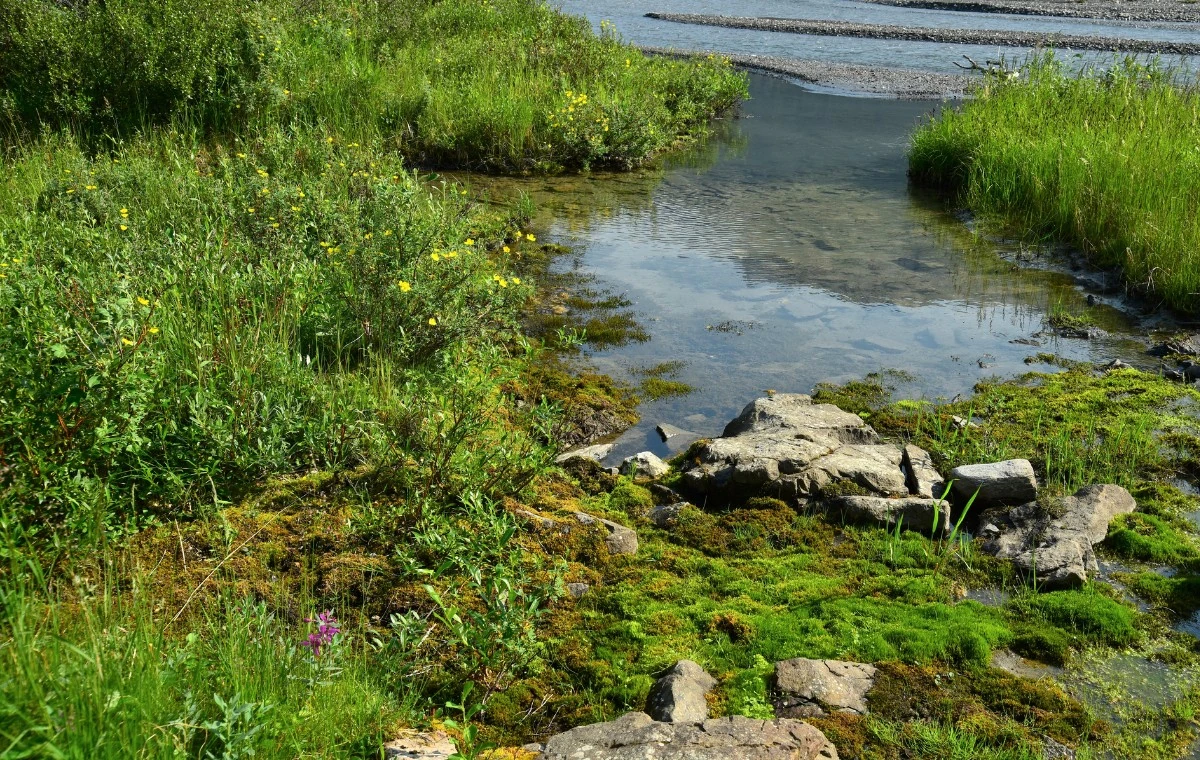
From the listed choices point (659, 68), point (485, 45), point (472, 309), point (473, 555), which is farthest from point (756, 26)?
point (473, 555)

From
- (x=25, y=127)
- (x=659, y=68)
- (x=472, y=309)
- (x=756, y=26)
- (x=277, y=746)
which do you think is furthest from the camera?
(x=756, y=26)

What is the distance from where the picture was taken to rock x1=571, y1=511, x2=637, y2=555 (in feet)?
16.1

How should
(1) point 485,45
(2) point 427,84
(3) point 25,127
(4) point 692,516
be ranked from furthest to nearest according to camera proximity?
(1) point 485,45
(2) point 427,84
(3) point 25,127
(4) point 692,516

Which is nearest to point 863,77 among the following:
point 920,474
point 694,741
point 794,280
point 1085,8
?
point 794,280

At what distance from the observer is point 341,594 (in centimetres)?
413

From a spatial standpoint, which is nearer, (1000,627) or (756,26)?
(1000,627)

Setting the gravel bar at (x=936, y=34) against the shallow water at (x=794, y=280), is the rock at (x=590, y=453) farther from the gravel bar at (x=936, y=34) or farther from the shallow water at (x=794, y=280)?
the gravel bar at (x=936, y=34)

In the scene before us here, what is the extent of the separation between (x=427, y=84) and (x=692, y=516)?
957 cm

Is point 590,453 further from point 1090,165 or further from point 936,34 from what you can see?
point 936,34

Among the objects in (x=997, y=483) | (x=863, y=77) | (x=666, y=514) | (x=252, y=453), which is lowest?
(x=666, y=514)

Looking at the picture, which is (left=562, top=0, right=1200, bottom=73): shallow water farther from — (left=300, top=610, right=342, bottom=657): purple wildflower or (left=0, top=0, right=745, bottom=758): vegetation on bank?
Answer: (left=300, top=610, right=342, bottom=657): purple wildflower

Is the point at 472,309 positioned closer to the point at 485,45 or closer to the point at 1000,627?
the point at 1000,627

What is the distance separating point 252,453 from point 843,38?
1205 inches

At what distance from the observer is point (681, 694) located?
11.8ft
